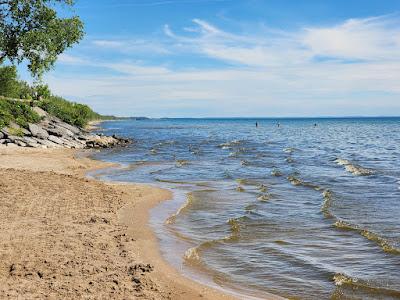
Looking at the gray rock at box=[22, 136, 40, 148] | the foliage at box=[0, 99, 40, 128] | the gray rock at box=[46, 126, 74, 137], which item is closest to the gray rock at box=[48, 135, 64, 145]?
the gray rock at box=[46, 126, 74, 137]

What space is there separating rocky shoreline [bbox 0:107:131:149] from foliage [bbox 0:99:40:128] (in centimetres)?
65

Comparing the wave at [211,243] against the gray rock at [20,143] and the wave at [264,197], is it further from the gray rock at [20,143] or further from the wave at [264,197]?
the gray rock at [20,143]

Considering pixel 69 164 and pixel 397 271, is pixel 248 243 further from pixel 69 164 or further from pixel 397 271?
pixel 69 164

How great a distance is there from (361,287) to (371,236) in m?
4.31

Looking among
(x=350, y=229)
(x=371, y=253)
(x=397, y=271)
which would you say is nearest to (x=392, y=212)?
(x=350, y=229)

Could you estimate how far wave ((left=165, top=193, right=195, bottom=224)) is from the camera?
15.6m

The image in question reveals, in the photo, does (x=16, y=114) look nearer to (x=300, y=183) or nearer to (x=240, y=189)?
(x=240, y=189)

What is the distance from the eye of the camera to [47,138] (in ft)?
145

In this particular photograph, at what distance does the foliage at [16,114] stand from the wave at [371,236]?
33.5 metres

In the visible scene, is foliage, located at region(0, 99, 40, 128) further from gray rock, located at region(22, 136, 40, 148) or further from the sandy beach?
the sandy beach

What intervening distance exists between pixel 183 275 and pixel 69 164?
22.8 m

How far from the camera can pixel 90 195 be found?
17.6 m

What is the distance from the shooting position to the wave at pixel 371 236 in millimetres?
11939

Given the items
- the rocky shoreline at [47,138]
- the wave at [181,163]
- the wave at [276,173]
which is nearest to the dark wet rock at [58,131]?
the rocky shoreline at [47,138]
